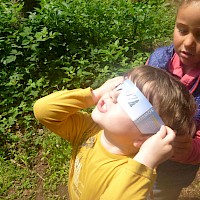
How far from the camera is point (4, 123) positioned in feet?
12.8

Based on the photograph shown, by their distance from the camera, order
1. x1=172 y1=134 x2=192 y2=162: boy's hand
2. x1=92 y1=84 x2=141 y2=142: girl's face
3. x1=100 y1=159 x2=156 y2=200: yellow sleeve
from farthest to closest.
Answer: x1=172 y1=134 x2=192 y2=162: boy's hand, x1=92 y1=84 x2=141 y2=142: girl's face, x1=100 y1=159 x2=156 y2=200: yellow sleeve

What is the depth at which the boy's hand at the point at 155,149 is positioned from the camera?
63.8 inches

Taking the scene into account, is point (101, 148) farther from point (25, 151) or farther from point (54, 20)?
point (54, 20)

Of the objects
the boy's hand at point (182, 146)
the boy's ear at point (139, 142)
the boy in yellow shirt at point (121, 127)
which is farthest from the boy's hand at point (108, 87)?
the boy's hand at point (182, 146)

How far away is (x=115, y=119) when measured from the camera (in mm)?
1725

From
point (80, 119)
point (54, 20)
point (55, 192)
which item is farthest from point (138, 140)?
point (54, 20)

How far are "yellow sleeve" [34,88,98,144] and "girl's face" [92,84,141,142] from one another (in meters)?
0.24

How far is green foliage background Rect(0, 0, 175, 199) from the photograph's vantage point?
149 inches

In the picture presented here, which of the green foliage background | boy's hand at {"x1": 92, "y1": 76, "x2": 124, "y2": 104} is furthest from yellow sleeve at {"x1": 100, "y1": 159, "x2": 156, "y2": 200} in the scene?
the green foliage background

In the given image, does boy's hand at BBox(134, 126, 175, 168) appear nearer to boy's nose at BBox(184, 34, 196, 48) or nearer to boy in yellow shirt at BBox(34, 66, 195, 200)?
boy in yellow shirt at BBox(34, 66, 195, 200)

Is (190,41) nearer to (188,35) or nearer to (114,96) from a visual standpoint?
(188,35)

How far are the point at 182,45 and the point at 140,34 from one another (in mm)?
3111

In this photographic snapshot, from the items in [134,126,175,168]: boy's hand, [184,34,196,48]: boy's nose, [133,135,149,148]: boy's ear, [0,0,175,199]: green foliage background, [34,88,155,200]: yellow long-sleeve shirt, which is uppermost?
[184,34,196,48]: boy's nose

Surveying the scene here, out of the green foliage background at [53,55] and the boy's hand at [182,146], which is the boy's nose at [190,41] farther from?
the green foliage background at [53,55]
